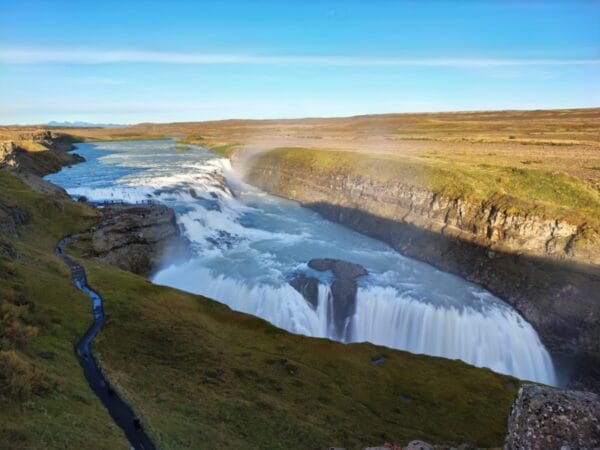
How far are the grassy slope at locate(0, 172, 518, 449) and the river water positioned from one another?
9267mm

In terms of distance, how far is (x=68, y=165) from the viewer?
12800 centimetres

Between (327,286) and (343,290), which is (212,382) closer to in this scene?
(327,286)

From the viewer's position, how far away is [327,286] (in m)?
52.1

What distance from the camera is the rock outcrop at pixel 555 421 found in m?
13.7

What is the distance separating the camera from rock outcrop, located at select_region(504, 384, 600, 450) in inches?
539

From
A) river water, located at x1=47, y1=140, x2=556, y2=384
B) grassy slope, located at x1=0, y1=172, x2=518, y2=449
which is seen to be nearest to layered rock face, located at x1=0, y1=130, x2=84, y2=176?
river water, located at x1=47, y1=140, x2=556, y2=384

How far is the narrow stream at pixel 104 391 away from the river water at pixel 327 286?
19.9 meters

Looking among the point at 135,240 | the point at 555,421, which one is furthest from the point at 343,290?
the point at 555,421

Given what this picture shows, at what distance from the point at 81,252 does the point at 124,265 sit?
5444 mm

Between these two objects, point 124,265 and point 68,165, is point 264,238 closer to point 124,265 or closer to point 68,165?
point 124,265

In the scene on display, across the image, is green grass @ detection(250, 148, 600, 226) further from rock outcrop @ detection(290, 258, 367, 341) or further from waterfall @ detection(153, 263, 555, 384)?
rock outcrop @ detection(290, 258, 367, 341)

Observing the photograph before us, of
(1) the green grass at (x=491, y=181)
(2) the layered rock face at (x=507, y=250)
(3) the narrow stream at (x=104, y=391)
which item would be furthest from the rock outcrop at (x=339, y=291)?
(1) the green grass at (x=491, y=181)

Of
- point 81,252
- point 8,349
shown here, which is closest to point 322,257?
point 81,252

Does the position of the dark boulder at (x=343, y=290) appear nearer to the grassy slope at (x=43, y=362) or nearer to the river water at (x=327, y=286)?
the river water at (x=327, y=286)
